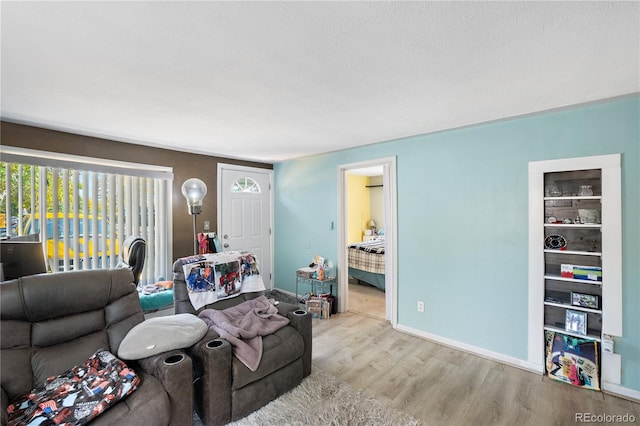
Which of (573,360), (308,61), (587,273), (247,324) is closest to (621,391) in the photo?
(573,360)

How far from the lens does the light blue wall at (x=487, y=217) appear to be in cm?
221

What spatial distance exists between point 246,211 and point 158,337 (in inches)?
122

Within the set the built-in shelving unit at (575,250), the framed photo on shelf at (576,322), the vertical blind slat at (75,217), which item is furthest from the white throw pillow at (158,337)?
the framed photo on shelf at (576,322)

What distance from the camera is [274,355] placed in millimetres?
2104

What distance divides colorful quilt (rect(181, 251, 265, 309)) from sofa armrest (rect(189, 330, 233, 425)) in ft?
2.23

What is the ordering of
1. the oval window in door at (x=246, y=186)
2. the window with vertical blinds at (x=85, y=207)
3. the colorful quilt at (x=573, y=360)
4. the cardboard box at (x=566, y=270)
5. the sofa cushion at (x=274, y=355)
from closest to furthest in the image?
the sofa cushion at (x=274, y=355) < the colorful quilt at (x=573, y=360) < the cardboard box at (x=566, y=270) < the window with vertical blinds at (x=85, y=207) < the oval window in door at (x=246, y=186)

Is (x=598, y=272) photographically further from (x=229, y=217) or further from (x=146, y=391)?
(x=229, y=217)

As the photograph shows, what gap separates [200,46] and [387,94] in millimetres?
1281

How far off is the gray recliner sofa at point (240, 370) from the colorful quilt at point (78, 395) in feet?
1.39

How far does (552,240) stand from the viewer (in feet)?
8.41

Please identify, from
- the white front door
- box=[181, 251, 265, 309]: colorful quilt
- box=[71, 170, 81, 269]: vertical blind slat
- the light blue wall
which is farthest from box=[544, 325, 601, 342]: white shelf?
box=[71, 170, 81, 269]: vertical blind slat

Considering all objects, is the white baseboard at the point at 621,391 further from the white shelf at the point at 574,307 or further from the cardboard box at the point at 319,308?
the cardboard box at the point at 319,308

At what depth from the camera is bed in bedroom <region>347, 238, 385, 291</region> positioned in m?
4.83

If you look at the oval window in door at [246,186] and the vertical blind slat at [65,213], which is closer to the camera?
the vertical blind slat at [65,213]
